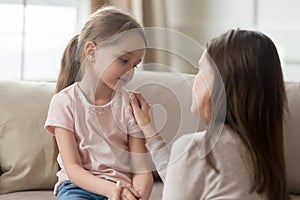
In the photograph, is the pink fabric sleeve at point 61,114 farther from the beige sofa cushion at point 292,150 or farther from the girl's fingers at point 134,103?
the beige sofa cushion at point 292,150

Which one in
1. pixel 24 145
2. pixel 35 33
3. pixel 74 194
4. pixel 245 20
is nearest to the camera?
pixel 74 194

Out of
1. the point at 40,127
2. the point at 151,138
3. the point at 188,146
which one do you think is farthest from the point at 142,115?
the point at 40,127

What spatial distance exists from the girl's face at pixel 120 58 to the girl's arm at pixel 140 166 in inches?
7.2

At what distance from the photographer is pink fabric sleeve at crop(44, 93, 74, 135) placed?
1.87 metres

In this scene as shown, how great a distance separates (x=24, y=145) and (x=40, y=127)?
0.29ft

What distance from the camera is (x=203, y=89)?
1567 mm

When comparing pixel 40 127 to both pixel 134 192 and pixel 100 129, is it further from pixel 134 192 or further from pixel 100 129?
pixel 134 192

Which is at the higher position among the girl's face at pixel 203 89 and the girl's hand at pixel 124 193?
the girl's face at pixel 203 89

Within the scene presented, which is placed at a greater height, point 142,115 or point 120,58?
point 120,58

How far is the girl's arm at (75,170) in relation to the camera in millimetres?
1785

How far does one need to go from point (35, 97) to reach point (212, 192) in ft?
3.57

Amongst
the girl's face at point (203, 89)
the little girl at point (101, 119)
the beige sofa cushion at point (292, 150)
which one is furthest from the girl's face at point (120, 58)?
the beige sofa cushion at point (292, 150)

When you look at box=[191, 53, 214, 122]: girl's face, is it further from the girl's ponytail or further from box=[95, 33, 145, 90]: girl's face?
the girl's ponytail

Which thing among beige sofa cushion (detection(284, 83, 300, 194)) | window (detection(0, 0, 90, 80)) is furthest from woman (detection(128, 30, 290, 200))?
window (detection(0, 0, 90, 80))
